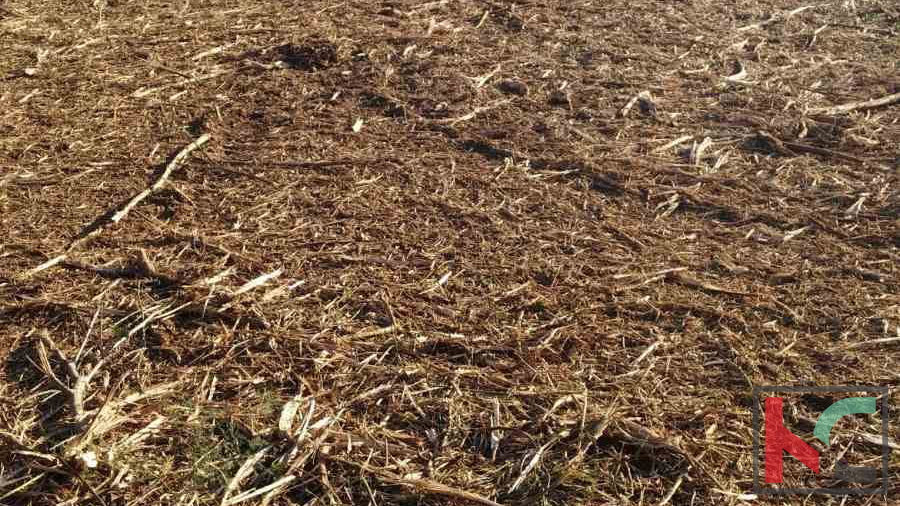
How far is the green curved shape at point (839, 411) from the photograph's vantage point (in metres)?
2.70

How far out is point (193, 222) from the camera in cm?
371

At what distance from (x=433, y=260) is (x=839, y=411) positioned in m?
1.67

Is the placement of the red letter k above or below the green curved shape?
above

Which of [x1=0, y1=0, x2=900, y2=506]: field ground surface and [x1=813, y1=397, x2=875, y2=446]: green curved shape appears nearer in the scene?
[x1=0, y1=0, x2=900, y2=506]: field ground surface

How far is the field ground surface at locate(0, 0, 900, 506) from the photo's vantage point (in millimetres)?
2566

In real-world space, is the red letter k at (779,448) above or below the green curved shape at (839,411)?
above

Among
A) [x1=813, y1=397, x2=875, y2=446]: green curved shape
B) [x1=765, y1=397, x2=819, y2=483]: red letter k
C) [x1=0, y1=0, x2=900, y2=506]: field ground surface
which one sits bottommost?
[x1=813, y1=397, x2=875, y2=446]: green curved shape

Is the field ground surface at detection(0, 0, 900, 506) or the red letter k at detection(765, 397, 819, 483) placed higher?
the field ground surface at detection(0, 0, 900, 506)

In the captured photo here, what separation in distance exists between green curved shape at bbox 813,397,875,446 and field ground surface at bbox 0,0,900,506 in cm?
3

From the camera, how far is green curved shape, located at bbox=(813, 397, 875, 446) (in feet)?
8.86

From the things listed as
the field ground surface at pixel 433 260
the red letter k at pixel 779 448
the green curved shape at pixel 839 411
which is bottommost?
the green curved shape at pixel 839 411

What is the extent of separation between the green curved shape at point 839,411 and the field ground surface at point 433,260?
1.4 inches

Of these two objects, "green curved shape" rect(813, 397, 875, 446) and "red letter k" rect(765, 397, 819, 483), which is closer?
"red letter k" rect(765, 397, 819, 483)

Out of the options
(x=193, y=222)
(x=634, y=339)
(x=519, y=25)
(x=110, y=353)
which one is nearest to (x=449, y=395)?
(x=634, y=339)
